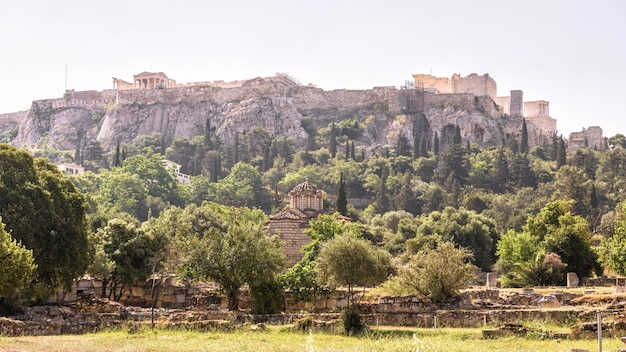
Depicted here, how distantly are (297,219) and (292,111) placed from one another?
8467cm

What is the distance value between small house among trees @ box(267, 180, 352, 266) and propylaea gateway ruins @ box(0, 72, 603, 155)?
66607 millimetres

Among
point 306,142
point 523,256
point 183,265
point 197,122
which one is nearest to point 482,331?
point 183,265

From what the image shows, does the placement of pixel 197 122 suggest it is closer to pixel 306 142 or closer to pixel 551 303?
pixel 306 142

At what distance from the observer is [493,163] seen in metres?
114

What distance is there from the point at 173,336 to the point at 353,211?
2587 inches

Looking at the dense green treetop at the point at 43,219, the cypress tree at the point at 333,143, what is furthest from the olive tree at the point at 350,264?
the cypress tree at the point at 333,143

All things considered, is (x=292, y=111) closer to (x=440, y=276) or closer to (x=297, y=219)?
(x=297, y=219)

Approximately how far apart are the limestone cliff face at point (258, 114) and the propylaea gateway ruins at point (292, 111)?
163mm

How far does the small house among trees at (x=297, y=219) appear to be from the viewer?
6675 cm

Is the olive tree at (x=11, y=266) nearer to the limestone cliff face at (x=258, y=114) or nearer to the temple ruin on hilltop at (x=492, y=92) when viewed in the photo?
the limestone cliff face at (x=258, y=114)

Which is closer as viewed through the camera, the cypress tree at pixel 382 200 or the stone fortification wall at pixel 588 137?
the cypress tree at pixel 382 200

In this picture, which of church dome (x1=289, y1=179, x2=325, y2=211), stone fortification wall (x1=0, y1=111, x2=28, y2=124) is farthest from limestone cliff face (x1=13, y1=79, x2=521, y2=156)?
church dome (x1=289, y1=179, x2=325, y2=211)

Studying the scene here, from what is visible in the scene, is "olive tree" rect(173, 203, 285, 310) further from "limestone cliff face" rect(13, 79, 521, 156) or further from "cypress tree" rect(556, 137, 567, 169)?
"limestone cliff face" rect(13, 79, 521, 156)

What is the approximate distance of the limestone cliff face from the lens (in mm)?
145125
